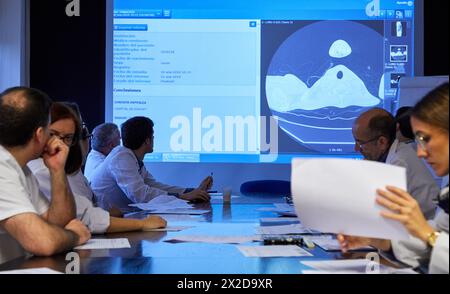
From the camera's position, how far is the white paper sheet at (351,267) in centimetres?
157

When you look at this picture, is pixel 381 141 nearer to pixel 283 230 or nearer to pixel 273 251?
pixel 283 230

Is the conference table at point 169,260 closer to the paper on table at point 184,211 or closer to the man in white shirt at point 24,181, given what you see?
the man in white shirt at point 24,181

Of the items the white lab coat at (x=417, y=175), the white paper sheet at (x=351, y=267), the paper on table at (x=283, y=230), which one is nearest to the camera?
the white paper sheet at (x=351, y=267)

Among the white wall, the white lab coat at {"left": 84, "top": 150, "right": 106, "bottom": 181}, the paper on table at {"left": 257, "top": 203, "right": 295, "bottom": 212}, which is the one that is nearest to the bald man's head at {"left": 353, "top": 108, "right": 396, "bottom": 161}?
the paper on table at {"left": 257, "top": 203, "right": 295, "bottom": 212}

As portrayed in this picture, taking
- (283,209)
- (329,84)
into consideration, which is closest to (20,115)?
(283,209)

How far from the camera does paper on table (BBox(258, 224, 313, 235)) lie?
2.49 meters

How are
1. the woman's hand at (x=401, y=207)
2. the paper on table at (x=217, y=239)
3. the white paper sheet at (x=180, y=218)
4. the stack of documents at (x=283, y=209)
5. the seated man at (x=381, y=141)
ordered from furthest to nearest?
the stack of documents at (x=283, y=209) < the seated man at (x=381, y=141) < the white paper sheet at (x=180, y=218) < the paper on table at (x=217, y=239) < the woman's hand at (x=401, y=207)

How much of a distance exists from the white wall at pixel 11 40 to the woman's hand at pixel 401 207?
5.77 meters

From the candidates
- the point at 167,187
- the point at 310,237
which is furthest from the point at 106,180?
the point at 310,237

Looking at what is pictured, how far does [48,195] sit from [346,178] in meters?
1.65

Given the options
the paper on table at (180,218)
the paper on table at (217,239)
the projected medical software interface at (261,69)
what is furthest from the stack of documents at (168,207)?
the projected medical software interface at (261,69)

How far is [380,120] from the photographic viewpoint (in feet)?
11.8

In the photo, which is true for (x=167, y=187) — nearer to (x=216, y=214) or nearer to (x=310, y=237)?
(x=216, y=214)

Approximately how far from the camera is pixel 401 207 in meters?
1.24
